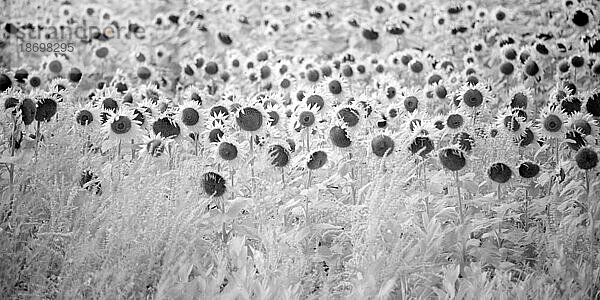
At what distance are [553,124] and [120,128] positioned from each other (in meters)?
2.46

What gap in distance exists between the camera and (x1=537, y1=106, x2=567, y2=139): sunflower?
3.88m

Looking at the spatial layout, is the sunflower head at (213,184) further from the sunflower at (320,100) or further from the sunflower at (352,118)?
the sunflower at (320,100)

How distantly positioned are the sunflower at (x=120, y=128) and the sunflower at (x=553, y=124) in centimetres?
234

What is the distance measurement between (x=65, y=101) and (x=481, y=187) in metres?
2.73

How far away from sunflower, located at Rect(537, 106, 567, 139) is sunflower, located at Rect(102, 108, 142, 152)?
234 centimetres

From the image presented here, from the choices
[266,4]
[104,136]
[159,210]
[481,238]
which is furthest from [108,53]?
[481,238]

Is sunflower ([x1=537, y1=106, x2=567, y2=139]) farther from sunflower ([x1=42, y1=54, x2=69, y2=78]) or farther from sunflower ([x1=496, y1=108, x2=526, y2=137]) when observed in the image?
sunflower ([x1=42, y1=54, x2=69, y2=78])

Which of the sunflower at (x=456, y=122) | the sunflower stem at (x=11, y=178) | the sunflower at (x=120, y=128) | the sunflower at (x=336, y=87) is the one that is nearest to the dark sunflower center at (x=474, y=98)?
the sunflower at (x=456, y=122)

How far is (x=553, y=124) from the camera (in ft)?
12.8

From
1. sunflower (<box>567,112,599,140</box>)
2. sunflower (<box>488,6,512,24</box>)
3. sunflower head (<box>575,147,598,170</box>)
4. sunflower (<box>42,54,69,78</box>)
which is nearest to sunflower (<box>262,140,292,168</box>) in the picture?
sunflower head (<box>575,147,598,170</box>)

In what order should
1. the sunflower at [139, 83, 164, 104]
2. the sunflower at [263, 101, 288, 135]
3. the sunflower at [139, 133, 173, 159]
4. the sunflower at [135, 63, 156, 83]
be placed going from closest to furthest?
the sunflower at [139, 133, 173, 159] < the sunflower at [263, 101, 288, 135] < the sunflower at [139, 83, 164, 104] < the sunflower at [135, 63, 156, 83]

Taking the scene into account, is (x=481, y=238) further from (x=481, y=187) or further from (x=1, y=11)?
(x=1, y=11)

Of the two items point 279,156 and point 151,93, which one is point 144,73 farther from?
point 279,156

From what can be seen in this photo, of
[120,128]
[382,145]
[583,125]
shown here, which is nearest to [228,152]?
[120,128]
